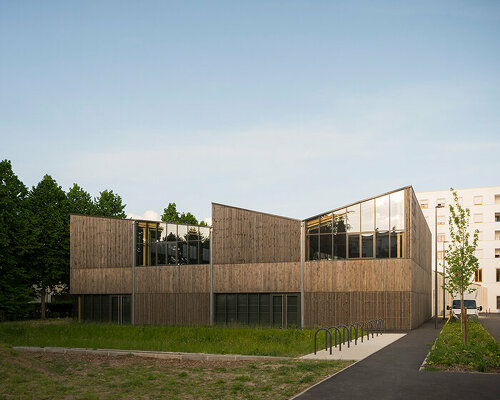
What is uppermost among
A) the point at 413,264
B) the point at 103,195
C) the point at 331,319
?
the point at 103,195

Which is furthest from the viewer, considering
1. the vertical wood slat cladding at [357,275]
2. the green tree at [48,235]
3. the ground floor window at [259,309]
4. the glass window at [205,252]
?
the green tree at [48,235]

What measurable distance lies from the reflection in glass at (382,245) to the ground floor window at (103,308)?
1815cm

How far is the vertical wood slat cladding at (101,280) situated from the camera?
133 feet

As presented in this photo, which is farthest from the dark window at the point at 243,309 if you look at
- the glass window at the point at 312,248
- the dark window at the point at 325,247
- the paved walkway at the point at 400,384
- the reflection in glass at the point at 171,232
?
the paved walkway at the point at 400,384

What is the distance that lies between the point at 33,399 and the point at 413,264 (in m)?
25.1

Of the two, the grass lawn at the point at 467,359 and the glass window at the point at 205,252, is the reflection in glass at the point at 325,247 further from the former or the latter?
the grass lawn at the point at 467,359

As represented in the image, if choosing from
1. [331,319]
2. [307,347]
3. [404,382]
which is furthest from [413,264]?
[404,382]

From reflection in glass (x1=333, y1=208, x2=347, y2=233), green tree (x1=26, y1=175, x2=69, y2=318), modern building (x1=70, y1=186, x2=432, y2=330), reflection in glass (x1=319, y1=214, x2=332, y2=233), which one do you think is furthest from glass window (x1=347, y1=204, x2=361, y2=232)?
green tree (x1=26, y1=175, x2=69, y2=318)

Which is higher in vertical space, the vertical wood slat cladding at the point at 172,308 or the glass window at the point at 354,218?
the glass window at the point at 354,218

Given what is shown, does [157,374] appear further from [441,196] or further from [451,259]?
[441,196]

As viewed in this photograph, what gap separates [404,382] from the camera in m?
12.9

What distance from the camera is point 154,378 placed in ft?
45.2

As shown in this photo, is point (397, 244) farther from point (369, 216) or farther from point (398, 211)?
point (369, 216)

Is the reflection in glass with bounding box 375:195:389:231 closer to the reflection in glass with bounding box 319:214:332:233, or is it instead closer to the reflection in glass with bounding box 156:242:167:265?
the reflection in glass with bounding box 319:214:332:233
